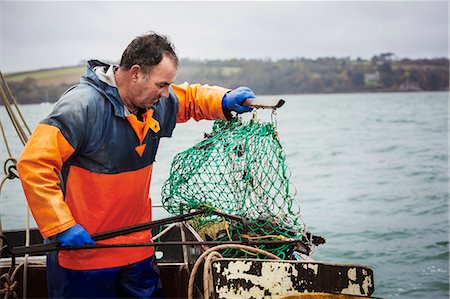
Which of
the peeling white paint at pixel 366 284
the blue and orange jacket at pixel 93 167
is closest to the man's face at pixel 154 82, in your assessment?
the blue and orange jacket at pixel 93 167

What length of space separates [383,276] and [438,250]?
2297mm

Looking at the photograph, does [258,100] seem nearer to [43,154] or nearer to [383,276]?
[43,154]

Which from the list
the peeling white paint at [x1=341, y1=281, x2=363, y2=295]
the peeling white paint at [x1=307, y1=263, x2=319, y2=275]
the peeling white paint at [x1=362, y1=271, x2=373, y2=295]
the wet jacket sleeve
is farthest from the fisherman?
the peeling white paint at [x1=362, y1=271, x2=373, y2=295]

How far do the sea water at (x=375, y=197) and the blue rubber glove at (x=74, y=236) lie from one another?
143cm

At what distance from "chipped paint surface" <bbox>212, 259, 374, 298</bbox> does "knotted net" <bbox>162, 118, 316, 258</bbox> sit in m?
0.38

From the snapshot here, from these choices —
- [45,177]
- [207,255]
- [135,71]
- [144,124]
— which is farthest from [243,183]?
[45,177]

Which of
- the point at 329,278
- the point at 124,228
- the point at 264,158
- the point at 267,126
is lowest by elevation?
the point at 329,278

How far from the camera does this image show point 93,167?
116 inches

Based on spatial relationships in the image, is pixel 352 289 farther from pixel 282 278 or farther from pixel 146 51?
pixel 146 51

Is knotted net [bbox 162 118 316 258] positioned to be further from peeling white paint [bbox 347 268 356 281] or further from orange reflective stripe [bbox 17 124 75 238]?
orange reflective stripe [bbox 17 124 75 238]

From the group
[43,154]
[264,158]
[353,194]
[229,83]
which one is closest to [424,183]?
[353,194]

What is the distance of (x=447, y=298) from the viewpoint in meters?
8.27

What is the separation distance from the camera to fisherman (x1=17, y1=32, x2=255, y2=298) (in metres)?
2.70

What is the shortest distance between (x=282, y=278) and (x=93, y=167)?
1228 millimetres
